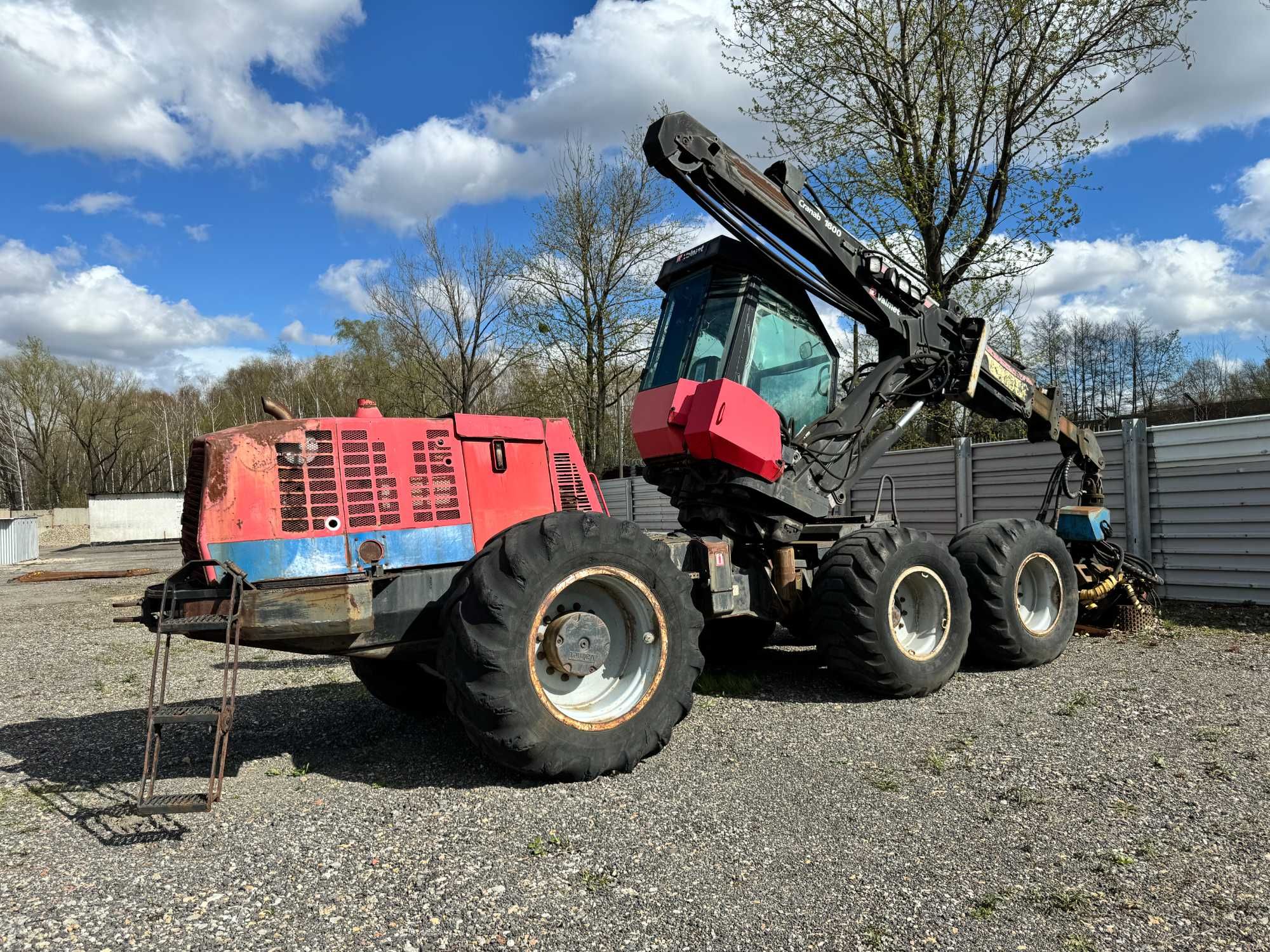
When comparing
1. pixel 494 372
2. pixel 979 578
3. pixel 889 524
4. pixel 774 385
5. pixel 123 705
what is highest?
pixel 494 372

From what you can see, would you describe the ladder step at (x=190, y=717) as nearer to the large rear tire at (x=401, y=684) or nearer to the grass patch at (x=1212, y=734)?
the large rear tire at (x=401, y=684)

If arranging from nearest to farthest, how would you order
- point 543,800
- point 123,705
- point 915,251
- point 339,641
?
point 543,800, point 339,641, point 123,705, point 915,251

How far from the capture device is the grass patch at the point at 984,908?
3.10 meters

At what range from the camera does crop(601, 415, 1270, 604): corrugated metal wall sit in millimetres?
9609

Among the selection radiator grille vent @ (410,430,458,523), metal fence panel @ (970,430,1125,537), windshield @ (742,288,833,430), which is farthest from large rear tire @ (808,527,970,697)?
metal fence panel @ (970,430,1125,537)

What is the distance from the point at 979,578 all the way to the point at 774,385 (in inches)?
95.3

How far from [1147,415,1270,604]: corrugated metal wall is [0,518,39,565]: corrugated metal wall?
33106 mm

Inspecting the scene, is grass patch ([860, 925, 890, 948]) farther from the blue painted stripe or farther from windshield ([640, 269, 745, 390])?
windshield ([640, 269, 745, 390])

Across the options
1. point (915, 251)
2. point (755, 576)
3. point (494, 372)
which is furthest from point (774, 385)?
point (494, 372)

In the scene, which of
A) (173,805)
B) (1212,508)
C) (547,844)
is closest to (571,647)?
(547,844)

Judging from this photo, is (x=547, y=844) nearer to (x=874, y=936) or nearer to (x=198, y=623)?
(x=874, y=936)

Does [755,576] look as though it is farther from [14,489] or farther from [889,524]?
[14,489]

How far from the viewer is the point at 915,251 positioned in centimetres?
1675

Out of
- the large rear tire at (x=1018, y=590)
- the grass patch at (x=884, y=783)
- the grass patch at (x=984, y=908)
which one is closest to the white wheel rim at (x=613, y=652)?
the grass patch at (x=884, y=783)
